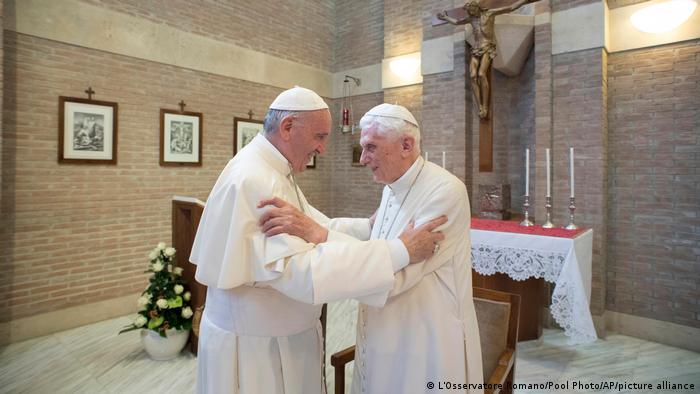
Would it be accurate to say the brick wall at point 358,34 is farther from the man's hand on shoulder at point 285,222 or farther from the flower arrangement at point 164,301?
the man's hand on shoulder at point 285,222

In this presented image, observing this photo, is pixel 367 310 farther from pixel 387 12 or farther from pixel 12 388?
pixel 387 12

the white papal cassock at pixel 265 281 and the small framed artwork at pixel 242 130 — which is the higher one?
the small framed artwork at pixel 242 130

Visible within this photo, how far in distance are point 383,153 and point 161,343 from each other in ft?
11.0

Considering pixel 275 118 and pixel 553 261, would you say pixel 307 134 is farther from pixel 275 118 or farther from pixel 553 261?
pixel 553 261

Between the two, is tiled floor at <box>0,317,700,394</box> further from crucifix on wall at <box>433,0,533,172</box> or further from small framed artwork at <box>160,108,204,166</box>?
small framed artwork at <box>160,108,204,166</box>

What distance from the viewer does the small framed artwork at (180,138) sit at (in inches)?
229

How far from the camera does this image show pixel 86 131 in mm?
5059

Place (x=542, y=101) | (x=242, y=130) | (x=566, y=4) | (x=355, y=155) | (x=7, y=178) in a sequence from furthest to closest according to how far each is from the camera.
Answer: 1. (x=355, y=155)
2. (x=242, y=130)
3. (x=542, y=101)
4. (x=566, y=4)
5. (x=7, y=178)

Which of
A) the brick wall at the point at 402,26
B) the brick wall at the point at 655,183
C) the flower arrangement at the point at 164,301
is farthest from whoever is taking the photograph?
the brick wall at the point at 402,26

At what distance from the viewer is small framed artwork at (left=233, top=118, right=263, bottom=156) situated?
6.74m

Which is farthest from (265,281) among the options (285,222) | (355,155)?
(355,155)

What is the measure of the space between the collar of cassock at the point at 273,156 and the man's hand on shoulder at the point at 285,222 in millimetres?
253

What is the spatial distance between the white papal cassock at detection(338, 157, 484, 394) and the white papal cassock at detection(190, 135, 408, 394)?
226 millimetres

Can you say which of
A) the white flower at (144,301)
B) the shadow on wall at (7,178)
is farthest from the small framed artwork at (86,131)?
the white flower at (144,301)
